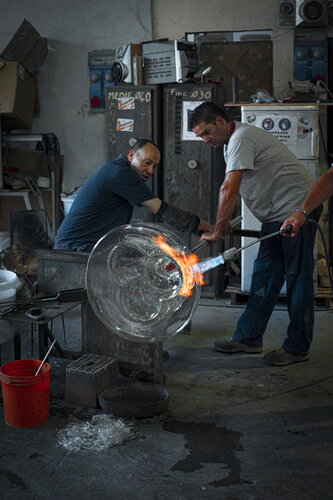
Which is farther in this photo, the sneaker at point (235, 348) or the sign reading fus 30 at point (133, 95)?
the sign reading fus 30 at point (133, 95)

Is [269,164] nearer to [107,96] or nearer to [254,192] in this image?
[254,192]

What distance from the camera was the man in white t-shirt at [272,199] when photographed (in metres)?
3.62

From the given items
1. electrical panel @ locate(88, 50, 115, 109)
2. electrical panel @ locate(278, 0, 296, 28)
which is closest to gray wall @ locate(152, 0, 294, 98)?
electrical panel @ locate(278, 0, 296, 28)

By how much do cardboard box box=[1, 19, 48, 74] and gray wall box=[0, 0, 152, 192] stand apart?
25 centimetres

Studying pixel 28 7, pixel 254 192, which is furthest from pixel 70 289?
pixel 28 7

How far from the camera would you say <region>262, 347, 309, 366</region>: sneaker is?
3.72m

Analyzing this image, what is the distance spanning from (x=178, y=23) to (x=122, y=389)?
4.36 m

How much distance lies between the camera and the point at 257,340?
13.0 ft

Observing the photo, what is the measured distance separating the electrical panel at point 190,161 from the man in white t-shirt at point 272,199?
1.51 m

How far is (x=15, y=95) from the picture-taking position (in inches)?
243

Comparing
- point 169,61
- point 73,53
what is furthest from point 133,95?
point 73,53

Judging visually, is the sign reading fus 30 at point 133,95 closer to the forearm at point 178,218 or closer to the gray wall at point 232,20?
the gray wall at point 232,20

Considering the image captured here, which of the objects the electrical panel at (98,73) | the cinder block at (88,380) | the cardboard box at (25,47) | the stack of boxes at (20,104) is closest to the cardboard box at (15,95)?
the stack of boxes at (20,104)

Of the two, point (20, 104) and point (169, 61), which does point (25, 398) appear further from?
point (20, 104)
